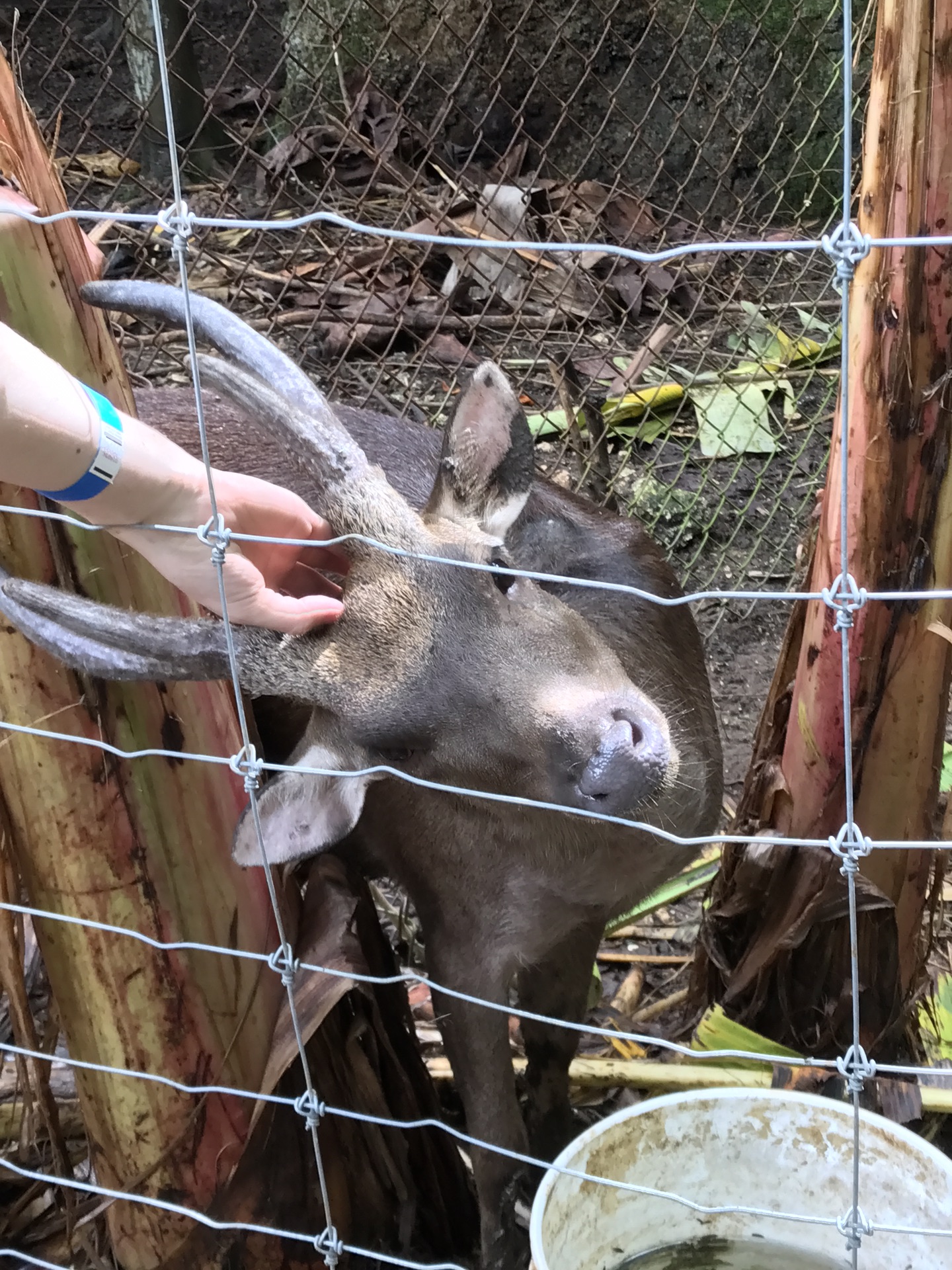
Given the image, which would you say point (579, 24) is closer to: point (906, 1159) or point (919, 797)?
point (919, 797)

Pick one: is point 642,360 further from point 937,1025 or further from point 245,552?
point 245,552

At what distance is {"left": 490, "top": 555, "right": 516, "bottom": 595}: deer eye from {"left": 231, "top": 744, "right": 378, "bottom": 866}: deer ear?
38cm

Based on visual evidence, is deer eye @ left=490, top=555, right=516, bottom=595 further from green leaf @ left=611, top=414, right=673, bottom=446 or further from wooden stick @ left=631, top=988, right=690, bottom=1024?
green leaf @ left=611, top=414, right=673, bottom=446

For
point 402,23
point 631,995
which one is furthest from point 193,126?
point 631,995

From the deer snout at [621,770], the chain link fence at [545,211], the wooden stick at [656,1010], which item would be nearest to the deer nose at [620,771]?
the deer snout at [621,770]

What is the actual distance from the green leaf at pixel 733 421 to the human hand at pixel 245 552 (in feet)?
10.2

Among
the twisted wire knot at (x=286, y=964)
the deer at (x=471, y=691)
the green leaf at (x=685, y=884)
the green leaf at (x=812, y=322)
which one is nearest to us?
the twisted wire knot at (x=286, y=964)

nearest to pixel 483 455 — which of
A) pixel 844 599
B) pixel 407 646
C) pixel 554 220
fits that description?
pixel 407 646

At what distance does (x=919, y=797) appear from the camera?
2342mm

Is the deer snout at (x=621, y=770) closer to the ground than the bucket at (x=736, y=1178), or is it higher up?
higher up

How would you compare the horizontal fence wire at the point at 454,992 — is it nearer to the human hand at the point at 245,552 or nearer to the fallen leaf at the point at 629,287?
the human hand at the point at 245,552

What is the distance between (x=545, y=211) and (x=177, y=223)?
4.84 metres

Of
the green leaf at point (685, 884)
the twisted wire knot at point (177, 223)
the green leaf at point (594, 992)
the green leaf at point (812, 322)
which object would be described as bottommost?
the green leaf at point (594, 992)

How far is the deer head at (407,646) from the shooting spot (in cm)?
183
